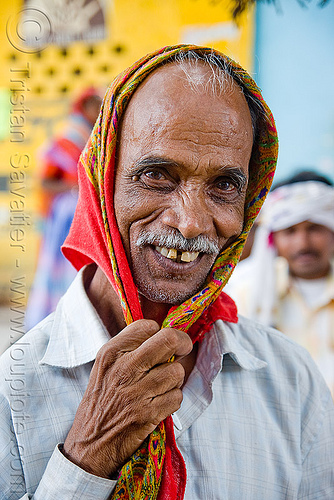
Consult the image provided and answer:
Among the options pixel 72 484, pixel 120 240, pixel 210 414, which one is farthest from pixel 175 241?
pixel 72 484

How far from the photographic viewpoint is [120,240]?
1.44 m

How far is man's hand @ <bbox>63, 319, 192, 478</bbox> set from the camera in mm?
1224

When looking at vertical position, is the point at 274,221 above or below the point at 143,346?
below

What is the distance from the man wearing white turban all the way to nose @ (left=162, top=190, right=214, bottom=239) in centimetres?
235

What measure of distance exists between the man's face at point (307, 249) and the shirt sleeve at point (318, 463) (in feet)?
7.17

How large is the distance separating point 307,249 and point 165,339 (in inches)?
108

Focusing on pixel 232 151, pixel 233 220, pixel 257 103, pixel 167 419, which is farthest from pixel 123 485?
pixel 257 103

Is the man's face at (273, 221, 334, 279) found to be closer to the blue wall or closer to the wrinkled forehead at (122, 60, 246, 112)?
the blue wall

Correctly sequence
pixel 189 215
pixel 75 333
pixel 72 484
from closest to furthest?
pixel 72 484 < pixel 189 215 < pixel 75 333

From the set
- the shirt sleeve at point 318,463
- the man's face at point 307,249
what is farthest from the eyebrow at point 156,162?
the man's face at point 307,249

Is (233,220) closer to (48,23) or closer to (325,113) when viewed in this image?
(325,113)

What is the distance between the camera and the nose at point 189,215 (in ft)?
4.48

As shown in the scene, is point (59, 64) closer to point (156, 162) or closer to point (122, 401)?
point (156, 162)

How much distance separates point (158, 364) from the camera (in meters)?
1.27
